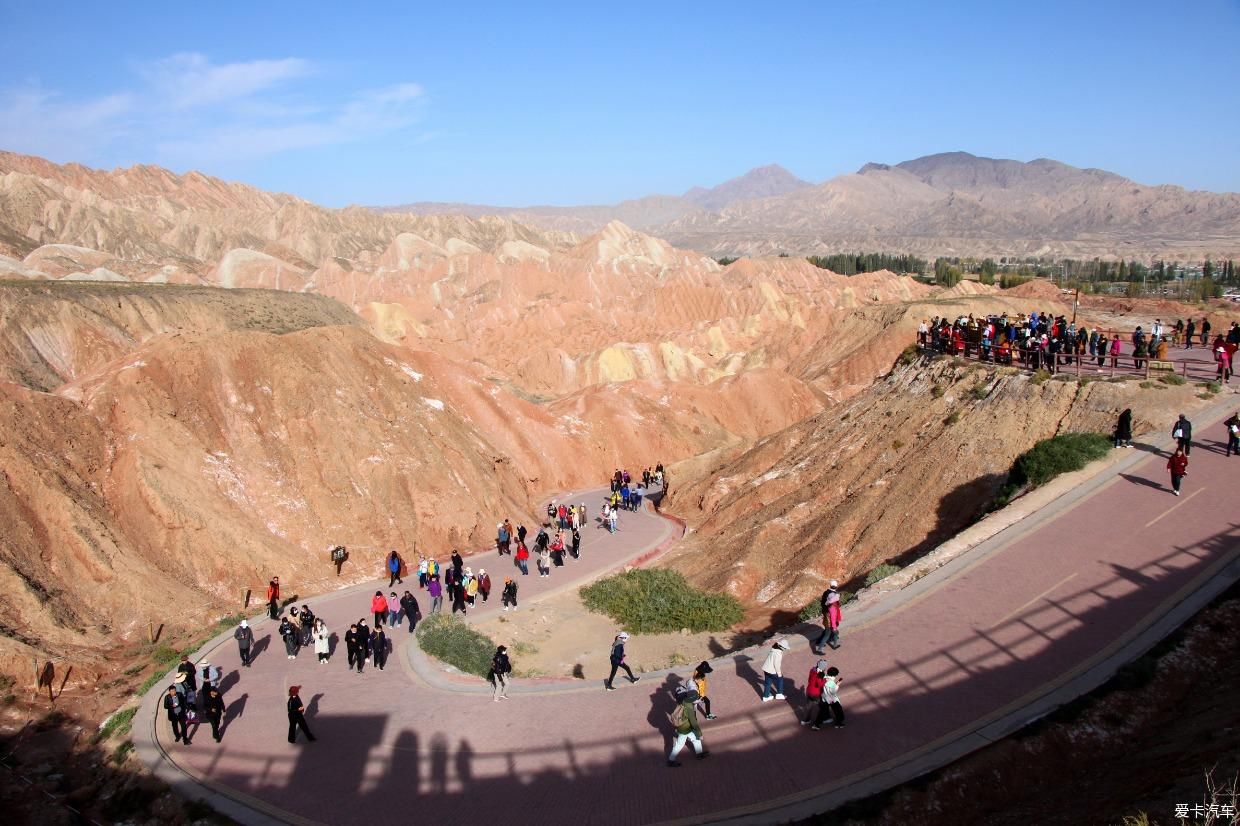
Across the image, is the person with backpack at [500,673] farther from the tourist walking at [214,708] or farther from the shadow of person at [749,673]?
the tourist walking at [214,708]

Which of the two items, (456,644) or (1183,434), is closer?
(456,644)

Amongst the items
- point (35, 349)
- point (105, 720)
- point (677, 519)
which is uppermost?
point (35, 349)

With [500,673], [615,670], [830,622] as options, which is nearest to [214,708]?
[500,673]

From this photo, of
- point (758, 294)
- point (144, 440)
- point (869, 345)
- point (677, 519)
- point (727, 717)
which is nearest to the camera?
point (727, 717)

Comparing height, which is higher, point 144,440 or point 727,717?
point 144,440

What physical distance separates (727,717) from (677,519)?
21.7 meters

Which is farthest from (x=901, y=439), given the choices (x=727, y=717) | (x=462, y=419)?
(x=462, y=419)

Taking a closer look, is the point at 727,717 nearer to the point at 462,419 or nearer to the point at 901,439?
the point at 901,439

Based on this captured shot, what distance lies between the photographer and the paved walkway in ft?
36.8

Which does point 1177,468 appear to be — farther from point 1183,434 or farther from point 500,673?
point 500,673

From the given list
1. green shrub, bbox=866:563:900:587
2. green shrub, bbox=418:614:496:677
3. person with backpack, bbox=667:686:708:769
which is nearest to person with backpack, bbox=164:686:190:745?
green shrub, bbox=418:614:496:677

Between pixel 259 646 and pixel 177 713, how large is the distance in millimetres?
4996

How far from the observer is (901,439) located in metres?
27.6

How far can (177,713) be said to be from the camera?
13.9 metres
